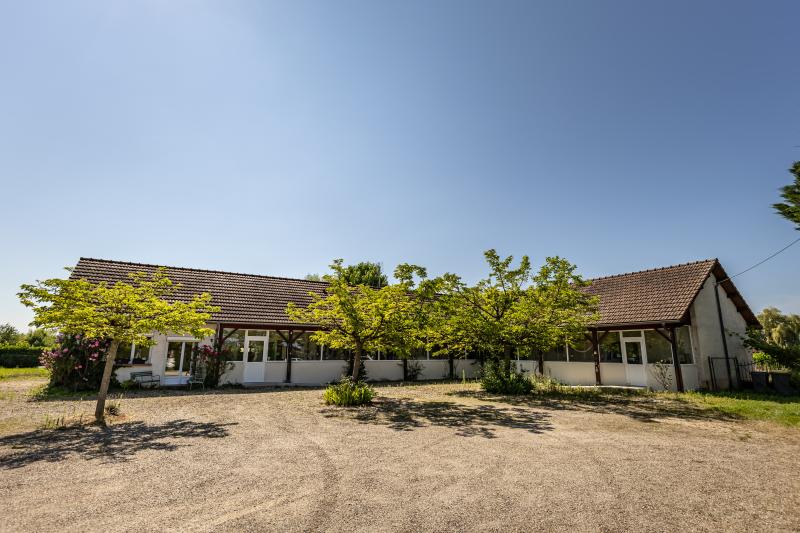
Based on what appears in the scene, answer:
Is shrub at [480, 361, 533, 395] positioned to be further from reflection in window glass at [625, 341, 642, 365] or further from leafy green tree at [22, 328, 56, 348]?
leafy green tree at [22, 328, 56, 348]

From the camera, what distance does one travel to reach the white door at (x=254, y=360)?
18.5m

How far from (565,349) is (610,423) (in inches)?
447

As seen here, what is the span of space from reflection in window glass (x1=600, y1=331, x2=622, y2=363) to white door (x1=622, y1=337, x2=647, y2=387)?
0.32 metres

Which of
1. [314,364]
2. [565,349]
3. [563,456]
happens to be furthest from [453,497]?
[565,349]

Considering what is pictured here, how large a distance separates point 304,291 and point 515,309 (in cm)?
1260

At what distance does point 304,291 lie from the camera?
75.9ft

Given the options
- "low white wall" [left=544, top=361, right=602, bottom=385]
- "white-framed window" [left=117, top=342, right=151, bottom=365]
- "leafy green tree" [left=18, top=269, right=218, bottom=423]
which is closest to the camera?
"leafy green tree" [left=18, top=269, right=218, bottom=423]

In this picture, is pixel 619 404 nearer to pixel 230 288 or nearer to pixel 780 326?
pixel 230 288

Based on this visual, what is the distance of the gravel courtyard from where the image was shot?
4.66m

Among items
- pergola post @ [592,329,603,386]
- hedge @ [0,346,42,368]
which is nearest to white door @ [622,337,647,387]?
pergola post @ [592,329,603,386]

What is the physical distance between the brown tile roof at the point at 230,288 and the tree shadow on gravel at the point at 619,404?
404 inches

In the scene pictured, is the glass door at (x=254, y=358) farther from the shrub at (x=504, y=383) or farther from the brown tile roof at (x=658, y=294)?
the brown tile roof at (x=658, y=294)

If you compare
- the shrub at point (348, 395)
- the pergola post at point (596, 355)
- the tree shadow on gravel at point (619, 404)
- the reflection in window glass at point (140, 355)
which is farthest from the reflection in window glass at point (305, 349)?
the pergola post at point (596, 355)

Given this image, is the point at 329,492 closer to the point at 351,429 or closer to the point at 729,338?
the point at 351,429
